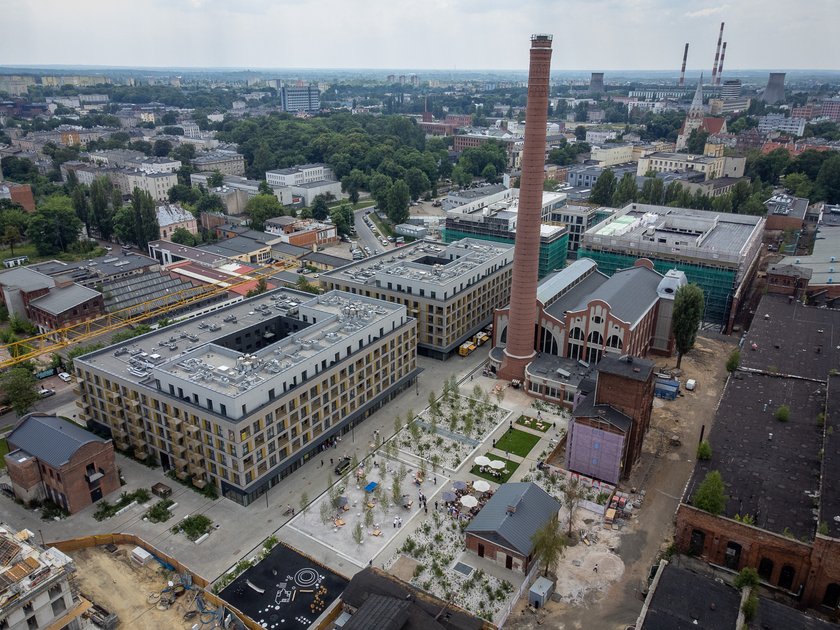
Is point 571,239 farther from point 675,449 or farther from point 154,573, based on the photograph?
point 154,573

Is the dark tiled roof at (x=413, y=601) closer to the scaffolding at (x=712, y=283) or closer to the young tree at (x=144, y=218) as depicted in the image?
the scaffolding at (x=712, y=283)

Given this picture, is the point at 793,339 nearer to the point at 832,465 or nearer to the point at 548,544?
the point at 832,465

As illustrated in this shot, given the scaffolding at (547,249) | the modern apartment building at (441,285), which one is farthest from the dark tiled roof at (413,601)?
the scaffolding at (547,249)

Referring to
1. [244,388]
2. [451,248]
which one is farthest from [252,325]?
[451,248]

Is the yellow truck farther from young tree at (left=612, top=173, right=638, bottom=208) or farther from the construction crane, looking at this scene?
young tree at (left=612, top=173, right=638, bottom=208)

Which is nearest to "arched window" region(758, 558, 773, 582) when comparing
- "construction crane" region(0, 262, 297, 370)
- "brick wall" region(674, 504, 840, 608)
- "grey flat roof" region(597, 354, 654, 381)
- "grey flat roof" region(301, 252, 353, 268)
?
"brick wall" region(674, 504, 840, 608)
